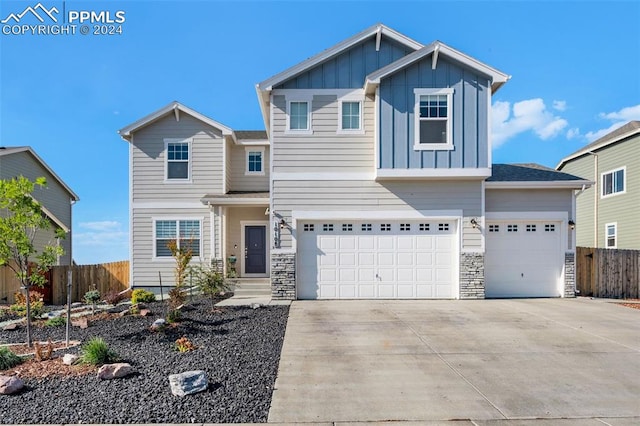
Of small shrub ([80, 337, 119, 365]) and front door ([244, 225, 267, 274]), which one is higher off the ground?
front door ([244, 225, 267, 274])

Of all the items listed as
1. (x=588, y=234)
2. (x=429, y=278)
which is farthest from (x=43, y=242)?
(x=588, y=234)

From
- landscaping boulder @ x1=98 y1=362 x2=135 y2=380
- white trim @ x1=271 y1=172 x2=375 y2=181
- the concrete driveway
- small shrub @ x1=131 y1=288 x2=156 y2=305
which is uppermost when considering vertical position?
white trim @ x1=271 y1=172 x2=375 y2=181

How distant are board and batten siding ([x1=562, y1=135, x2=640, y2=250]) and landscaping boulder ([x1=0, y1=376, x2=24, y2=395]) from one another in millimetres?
19235

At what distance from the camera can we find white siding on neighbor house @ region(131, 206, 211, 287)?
13133mm

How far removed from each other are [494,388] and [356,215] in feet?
20.9

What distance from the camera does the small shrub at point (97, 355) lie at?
199 inches

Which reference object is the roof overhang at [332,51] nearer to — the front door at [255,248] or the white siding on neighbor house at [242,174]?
the white siding on neighbor house at [242,174]

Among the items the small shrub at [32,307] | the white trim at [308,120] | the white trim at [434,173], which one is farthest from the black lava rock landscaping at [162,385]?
the white trim at [308,120]

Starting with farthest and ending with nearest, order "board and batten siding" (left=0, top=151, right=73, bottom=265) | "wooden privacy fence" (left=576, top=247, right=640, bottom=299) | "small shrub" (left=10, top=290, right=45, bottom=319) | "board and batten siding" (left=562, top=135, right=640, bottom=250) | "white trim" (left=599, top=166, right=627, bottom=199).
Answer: "white trim" (left=599, top=166, right=627, bottom=199), "board and batten siding" (left=562, top=135, right=640, bottom=250), "board and batten siding" (left=0, top=151, right=73, bottom=265), "wooden privacy fence" (left=576, top=247, right=640, bottom=299), "small shrub" (left=10, top=290, right=45, bottom=319)

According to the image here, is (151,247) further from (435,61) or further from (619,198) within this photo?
(619,198)

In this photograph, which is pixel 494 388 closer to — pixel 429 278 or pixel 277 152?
pixel 429 278

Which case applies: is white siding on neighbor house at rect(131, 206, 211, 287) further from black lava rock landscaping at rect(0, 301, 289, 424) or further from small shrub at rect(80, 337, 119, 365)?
small shrub at rect(80, 337, 119, 365)

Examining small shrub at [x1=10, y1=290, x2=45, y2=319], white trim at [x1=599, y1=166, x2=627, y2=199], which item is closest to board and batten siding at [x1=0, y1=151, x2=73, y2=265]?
small shrub at [x1=10, y1=290, x2=45, y2=319]

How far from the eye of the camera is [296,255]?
34.1 feet
